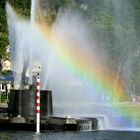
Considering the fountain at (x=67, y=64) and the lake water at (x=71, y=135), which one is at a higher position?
the fountain at (x=67, y=64)

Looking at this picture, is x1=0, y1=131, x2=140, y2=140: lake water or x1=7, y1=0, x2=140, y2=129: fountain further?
x1=7, y1=0, x2=140, y2=129: fountain

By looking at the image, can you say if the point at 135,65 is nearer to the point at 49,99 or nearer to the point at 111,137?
the point at 49,99

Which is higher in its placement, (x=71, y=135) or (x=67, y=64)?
(x=67, y=64)

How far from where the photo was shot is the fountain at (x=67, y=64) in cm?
3694

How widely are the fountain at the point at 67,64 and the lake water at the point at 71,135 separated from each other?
3.32m

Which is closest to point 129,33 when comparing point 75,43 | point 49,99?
point 75,43

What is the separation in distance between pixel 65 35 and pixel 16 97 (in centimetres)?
1613

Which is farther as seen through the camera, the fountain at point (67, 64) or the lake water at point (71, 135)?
the fountain at point (67, 64)

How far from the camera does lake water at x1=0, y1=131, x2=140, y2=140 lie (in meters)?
27.8

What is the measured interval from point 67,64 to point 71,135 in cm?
1652

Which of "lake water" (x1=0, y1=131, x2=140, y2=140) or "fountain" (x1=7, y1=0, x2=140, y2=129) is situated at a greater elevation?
"fountain" (x1=7, y1=0, x2=140, y2=129)

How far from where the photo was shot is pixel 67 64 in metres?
45.3

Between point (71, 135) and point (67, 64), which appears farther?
point (67, 64)

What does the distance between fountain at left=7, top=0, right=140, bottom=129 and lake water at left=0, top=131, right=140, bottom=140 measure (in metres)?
3.32
